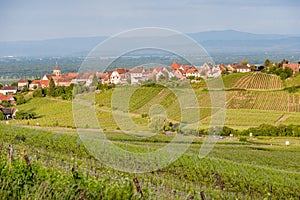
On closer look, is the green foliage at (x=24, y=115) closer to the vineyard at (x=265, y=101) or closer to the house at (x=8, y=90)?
the vineyard at (x=265, y=101)

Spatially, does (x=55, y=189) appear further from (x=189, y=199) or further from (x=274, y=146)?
(x=274, y=146)

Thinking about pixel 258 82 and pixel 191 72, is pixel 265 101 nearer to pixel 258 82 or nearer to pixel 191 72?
pixel 258 82

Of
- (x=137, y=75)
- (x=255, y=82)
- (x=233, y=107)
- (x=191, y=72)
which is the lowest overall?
(x=233, y=107)

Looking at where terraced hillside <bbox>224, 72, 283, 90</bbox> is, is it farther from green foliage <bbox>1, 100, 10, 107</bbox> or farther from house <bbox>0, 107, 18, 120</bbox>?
green foliage <bbox>1, 100, 10, 107</bbox>

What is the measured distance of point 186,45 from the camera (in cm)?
1122

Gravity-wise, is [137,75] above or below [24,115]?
above

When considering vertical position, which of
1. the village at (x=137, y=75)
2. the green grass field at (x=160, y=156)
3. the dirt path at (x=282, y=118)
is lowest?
the dirt path at (x=282, y=118)

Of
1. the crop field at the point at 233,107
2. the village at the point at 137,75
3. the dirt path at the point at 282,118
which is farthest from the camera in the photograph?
the dirt path at the point at 282,118

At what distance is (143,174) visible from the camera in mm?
12328

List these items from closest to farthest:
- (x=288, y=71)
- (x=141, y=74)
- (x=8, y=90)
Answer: (x=141, y=74) < (x=288, y=71) < (x=8, y=90)

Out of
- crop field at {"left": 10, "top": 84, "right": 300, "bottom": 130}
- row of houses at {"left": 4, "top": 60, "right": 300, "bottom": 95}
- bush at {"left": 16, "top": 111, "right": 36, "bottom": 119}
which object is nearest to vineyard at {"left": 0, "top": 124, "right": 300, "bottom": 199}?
row of houses at {"left": 4, "top": 60, "right": 300, "bottom": 95}


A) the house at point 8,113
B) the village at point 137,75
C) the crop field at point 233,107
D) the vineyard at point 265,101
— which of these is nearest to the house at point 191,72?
the village at point 137,75

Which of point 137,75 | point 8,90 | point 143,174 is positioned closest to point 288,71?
point 137,75

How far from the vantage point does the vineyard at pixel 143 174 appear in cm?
525
